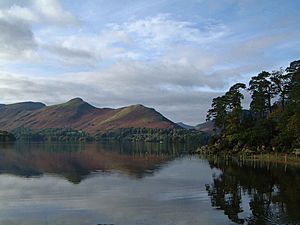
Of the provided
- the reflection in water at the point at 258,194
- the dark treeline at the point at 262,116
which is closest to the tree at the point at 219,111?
the dark treeline at the point at 262,116

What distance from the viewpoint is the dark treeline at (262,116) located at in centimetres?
7631

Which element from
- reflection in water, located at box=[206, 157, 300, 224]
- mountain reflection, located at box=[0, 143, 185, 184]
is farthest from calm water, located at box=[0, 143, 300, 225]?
mountain reflection, located at box=[0, 143, 185, 184]

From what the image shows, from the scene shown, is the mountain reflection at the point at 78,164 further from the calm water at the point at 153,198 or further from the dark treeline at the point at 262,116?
the dark treeline at the point at 262,116

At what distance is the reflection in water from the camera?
3016cm

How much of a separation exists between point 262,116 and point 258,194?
196 ft

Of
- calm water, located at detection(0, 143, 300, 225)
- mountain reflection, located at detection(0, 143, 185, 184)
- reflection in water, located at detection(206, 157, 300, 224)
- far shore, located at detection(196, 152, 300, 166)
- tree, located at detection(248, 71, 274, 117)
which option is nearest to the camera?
reflection in water, located at detection(206, 157, 300, 224)

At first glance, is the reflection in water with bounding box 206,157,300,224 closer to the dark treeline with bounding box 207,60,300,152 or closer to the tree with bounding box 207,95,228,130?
the dark treeline with bounding box 207,60,300,152

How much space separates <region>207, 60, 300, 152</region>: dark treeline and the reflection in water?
1216 cm

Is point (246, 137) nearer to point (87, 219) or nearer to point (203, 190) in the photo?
point (203, 190)

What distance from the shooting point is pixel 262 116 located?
321ft

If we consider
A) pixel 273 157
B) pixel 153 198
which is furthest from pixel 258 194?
pixel 273 157

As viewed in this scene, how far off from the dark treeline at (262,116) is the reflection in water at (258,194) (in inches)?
479

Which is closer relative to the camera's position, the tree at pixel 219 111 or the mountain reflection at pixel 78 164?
the mountain reflection at pixel 78 164

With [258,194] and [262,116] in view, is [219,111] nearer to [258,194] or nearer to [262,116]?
[262,116]
